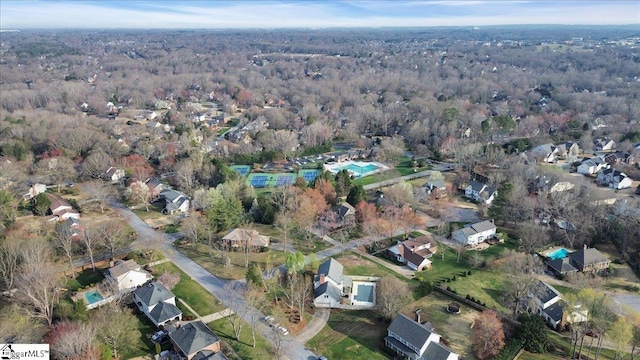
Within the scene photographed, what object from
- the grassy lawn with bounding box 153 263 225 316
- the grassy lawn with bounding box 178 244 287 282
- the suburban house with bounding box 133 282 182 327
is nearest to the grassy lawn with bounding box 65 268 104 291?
the grassy lawn with bounding box 153 263 225 316

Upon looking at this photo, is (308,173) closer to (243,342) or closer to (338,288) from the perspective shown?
(338,288)

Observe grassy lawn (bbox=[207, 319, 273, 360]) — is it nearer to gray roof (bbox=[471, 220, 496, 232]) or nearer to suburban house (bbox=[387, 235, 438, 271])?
suburban house (bbox=[387, 235, 438, 271])

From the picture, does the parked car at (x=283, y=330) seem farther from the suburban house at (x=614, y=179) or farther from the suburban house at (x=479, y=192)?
the suburban house at (x=614, y=179)

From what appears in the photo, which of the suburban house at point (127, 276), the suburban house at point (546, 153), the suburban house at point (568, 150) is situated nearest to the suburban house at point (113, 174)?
the suburban house at point (127, 276)

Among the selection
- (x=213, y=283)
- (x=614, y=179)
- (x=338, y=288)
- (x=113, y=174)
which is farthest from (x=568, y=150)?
(x=113, y=174)

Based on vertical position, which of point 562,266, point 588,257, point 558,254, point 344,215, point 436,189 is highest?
point 436,189

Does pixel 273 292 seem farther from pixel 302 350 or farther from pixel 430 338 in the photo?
pixel 430 338
